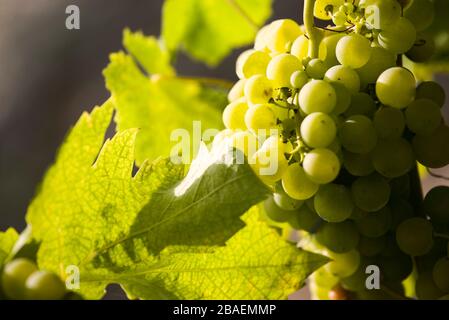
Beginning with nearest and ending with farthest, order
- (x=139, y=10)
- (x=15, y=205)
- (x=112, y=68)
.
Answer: (x=112, y=68)
(x=15, y=205)
(x=139, y=10)

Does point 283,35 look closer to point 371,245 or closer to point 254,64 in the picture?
point 254,64

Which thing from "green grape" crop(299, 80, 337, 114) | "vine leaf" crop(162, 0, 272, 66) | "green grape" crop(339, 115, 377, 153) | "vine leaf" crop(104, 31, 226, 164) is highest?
"vine leaf" crop(162, 0, 272, 66)

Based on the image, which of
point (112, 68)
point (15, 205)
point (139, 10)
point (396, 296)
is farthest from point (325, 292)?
point (139, 10)

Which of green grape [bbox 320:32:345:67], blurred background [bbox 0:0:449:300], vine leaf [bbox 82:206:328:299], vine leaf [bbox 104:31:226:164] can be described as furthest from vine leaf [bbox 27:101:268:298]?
blurred background [bbox 0:0:449:300]

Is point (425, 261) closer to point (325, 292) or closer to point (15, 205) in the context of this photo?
point (325, 292)

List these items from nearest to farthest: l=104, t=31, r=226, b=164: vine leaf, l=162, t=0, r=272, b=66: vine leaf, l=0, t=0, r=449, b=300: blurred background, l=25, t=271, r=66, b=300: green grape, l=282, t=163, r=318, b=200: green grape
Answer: l=25, t=271, r=66, b=300: green grape → l=282, t=163, r=318, b=200: green grape → l=104, t=31, r=226, b=164: vine leaf → l=162, t=0, r=272, b=66: vine leaf → l=0, t=0, r=449, b=300: blurred background

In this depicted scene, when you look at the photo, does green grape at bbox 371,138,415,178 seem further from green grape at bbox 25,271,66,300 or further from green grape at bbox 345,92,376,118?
green grape at bbox 25,271,66,300
